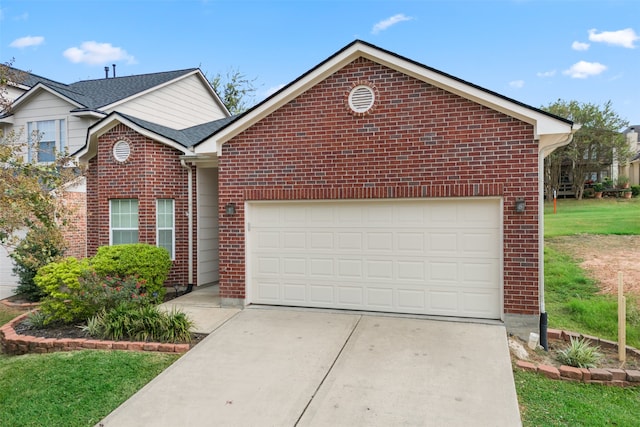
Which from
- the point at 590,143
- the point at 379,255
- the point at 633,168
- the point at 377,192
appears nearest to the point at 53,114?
the point at 377,192

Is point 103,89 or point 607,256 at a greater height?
point 103,89

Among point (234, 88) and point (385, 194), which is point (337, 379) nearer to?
point (385, 194)

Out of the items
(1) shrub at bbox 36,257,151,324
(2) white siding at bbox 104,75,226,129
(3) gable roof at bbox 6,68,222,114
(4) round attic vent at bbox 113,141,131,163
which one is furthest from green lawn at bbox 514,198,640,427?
(3) gable roof at bbox 6,68,222,114

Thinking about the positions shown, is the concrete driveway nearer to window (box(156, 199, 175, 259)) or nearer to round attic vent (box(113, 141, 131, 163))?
window (box(156, 199, 175, 259))

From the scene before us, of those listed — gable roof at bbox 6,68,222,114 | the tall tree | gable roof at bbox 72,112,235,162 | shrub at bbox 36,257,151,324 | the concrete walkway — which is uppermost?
gable roof at bbox 6,68,222,114

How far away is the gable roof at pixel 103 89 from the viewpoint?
46.9 feet

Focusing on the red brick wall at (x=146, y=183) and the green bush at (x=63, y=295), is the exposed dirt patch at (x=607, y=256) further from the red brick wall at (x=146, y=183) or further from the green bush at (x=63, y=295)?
the green bush at (x=63, y=295)

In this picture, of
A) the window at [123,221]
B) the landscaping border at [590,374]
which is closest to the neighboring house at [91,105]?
the window at [123,221]

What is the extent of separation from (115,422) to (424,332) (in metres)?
4.52

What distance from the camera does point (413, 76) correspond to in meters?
7.24

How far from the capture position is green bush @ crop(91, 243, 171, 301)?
8.10 metres

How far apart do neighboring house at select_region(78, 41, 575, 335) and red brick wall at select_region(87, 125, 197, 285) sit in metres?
2.47

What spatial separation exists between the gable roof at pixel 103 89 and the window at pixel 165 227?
5.96m

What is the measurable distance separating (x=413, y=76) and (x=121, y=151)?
7.63 meters
